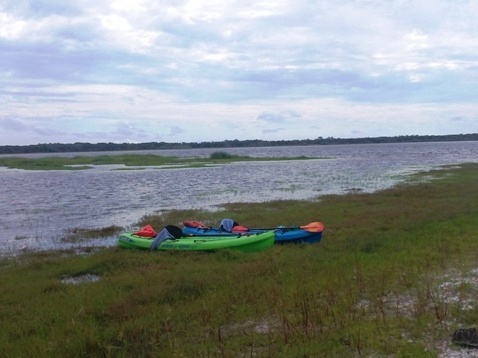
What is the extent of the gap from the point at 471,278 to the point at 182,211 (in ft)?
55.1

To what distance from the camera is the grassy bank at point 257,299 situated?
24.8 ft

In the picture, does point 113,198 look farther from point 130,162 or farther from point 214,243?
point 130,162

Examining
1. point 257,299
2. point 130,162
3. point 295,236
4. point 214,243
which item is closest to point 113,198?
point 214,243

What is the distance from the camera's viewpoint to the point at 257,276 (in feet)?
38.7

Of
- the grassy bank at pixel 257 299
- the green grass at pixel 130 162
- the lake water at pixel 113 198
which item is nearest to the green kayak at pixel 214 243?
the grassy bank at pixel 257 299

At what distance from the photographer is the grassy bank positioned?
757cm

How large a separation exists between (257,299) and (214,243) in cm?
558

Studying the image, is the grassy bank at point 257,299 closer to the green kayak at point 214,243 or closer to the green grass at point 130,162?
the green kayak at point 214,243

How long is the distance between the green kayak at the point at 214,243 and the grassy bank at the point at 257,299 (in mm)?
389

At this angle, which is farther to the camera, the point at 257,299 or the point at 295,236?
the point at 295,236

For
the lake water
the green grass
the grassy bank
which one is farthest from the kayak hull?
the green grass

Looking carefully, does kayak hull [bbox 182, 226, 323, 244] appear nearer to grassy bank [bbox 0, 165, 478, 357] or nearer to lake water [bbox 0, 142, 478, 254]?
grassy bank [bbox 0, 165, 478, 357]

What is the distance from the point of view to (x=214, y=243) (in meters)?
15.2

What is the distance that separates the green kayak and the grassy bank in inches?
15.3
